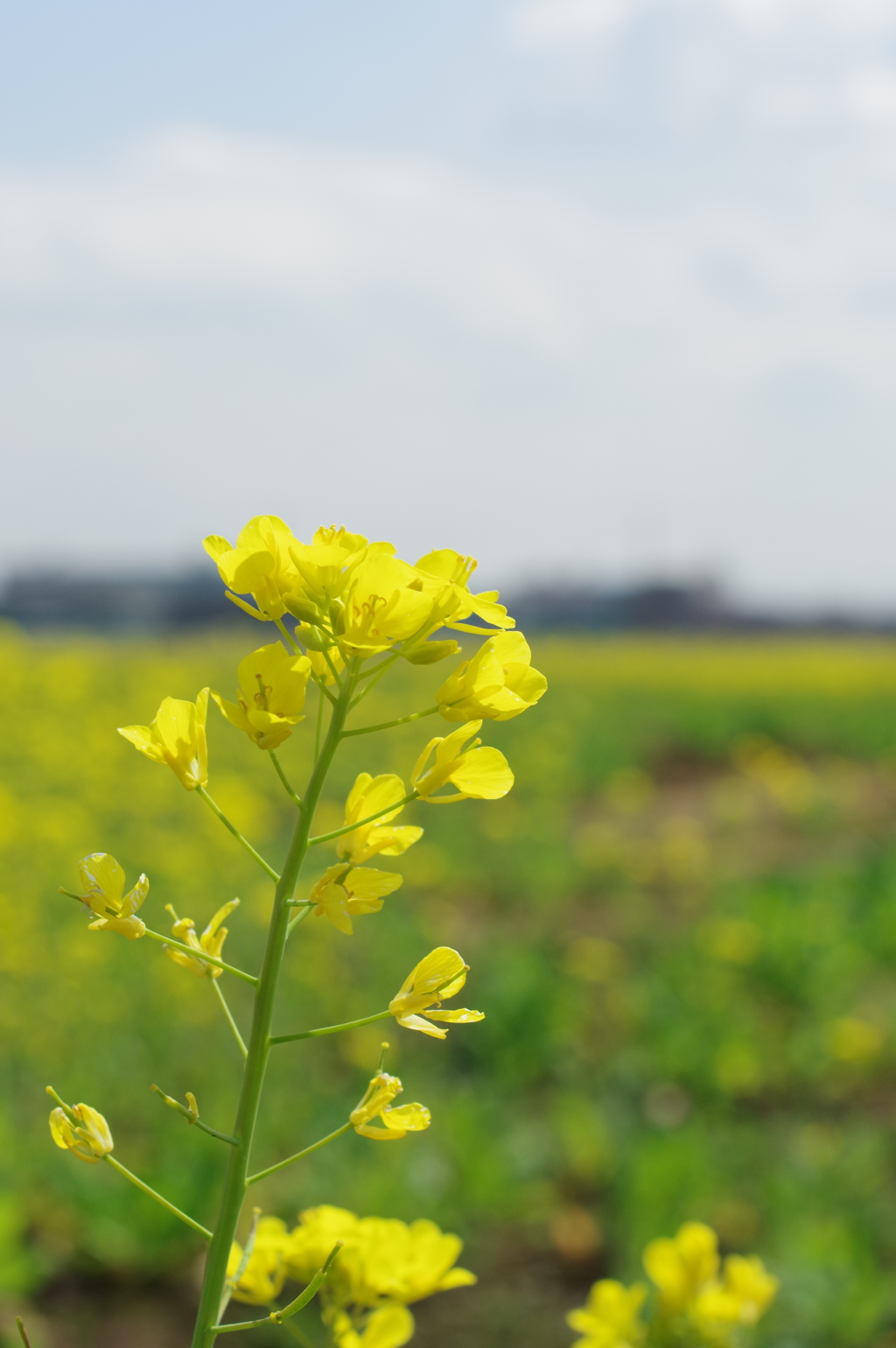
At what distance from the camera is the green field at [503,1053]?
104 inches

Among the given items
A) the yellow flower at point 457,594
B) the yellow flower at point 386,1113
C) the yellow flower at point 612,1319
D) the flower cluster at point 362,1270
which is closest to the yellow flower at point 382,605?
the yellow flower at point 457,594

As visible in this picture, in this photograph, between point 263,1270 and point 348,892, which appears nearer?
point 348,892

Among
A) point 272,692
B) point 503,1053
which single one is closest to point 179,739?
point 272,692

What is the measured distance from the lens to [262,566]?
0.66 metres

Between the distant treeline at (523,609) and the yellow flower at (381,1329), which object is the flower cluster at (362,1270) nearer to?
the yellow flower at (381,1329)

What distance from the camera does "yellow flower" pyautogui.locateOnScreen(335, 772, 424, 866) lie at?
674 millimetres

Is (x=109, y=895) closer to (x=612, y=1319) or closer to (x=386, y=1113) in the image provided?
(x=386, y=1113)

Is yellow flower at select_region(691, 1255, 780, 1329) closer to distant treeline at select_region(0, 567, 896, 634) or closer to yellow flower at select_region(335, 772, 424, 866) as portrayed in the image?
yellow flower at select_region(335, 772, 424, 866)

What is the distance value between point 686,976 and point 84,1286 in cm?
273

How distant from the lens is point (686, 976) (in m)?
4.51

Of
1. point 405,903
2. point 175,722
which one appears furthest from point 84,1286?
point 405,903

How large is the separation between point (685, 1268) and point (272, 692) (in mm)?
781

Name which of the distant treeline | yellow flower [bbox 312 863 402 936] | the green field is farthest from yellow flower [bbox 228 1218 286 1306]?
the distant treeline

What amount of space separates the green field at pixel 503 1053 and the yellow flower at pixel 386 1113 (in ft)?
7.02
